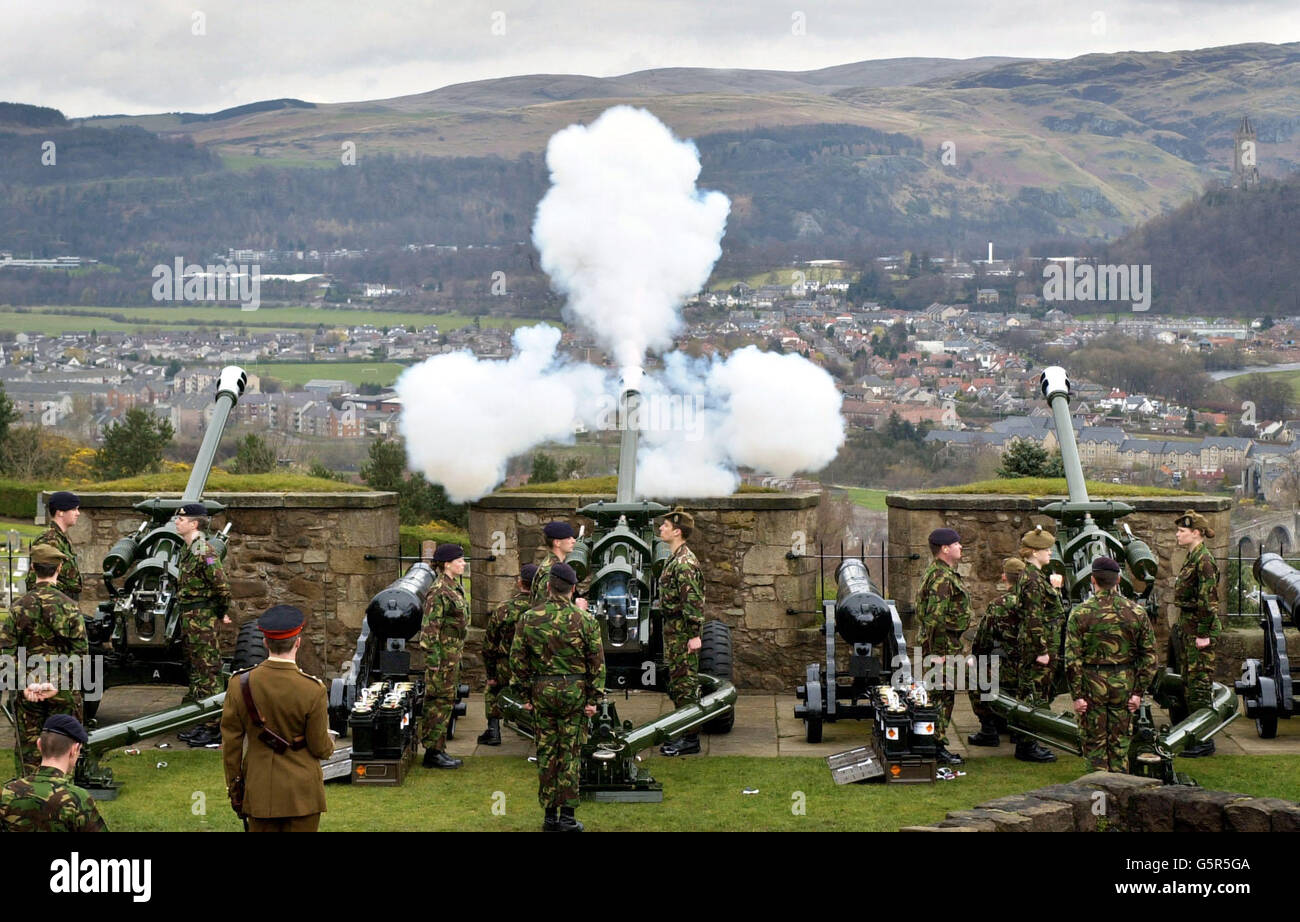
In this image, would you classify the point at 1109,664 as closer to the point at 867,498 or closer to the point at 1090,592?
the point at 1090,592

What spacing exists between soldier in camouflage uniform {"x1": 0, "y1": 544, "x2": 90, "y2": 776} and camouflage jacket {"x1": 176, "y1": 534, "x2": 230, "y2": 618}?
169cm

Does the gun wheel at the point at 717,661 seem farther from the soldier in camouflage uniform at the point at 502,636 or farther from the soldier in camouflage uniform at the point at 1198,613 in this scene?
the soldier in camouflage uniform at the point at 1198,613

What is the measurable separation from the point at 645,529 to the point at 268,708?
5939mm

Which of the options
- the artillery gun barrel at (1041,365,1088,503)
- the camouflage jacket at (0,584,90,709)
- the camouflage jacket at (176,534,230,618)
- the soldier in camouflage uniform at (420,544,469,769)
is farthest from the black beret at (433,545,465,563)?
the artillery gun barrel at (1041,365,1088,503)

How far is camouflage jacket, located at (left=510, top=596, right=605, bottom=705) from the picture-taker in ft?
34.2

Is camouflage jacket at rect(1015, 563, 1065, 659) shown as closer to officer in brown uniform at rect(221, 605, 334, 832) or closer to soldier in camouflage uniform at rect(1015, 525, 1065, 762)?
soldier in camouflage uniform at rect(1015, 525, 1065, 762)

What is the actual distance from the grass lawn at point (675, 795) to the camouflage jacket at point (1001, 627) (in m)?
1.02

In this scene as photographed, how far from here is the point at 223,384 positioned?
50.0ft

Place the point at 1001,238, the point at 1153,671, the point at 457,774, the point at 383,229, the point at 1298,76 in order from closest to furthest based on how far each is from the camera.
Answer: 1. the point at 1153,671
2. the point at 457,774
3. the point at 383,229
4. the point at 1001,238
5. the point at 1298,76

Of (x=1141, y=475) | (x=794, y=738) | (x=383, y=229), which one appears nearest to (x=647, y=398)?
(x=794, y=738)

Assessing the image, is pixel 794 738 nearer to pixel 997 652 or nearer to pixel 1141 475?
pixel 997 652

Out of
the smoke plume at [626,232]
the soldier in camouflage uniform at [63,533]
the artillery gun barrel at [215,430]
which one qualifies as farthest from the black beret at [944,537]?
the soldier in camouflage uniform at [63,533]

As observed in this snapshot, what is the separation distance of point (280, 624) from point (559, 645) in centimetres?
263
